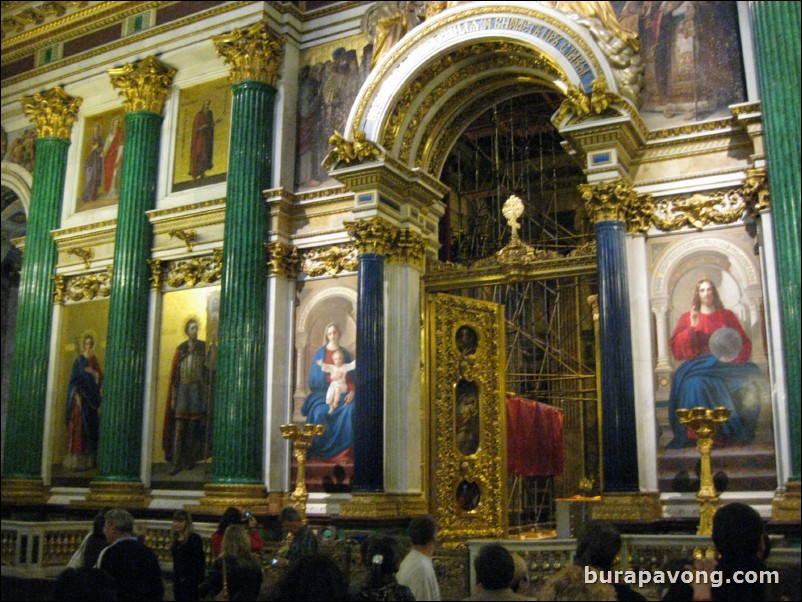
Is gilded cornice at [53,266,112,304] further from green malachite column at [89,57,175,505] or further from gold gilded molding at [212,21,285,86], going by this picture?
gold gilded molding at [212,21,285,86]

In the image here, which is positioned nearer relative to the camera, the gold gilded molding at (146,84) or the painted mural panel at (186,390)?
the painted mural panel at (186,390)

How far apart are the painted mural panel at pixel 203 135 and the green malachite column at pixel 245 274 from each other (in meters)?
0.67

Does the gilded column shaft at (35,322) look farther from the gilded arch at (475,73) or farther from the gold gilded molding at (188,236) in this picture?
the gilded arch at (475,73)

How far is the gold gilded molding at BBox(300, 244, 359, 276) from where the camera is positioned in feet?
42.8

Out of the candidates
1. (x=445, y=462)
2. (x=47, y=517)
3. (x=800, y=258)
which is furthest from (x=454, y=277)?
(x=47, y=517)

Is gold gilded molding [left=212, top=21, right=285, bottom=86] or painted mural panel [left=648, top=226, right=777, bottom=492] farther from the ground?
gold gilded molding [left=212, top=21, right=285, bottom=86]

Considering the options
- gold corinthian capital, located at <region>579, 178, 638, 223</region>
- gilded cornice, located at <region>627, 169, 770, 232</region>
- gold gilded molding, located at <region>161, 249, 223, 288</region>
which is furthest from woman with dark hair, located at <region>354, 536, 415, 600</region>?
gold gilded molding, located at <region>161, 249, 223, 288</region>

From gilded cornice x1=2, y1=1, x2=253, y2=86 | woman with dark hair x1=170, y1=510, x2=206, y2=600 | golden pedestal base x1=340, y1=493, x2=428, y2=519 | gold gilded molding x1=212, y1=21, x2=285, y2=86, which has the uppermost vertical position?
gilded cornice x1=2, y1=1, x2=253, y2=86

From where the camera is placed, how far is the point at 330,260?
43.4 feet

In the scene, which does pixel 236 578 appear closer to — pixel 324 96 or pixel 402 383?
pixel 402 383

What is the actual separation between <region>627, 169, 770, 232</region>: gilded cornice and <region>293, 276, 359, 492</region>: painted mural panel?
14.1 feet

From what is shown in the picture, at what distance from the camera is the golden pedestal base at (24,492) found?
14719 millimetres

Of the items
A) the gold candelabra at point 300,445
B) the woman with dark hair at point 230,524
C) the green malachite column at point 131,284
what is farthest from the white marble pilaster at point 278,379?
the woman with dark hair at point 230,524

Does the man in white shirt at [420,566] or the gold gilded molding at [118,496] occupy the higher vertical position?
the gold gilded molding at [118,496]
